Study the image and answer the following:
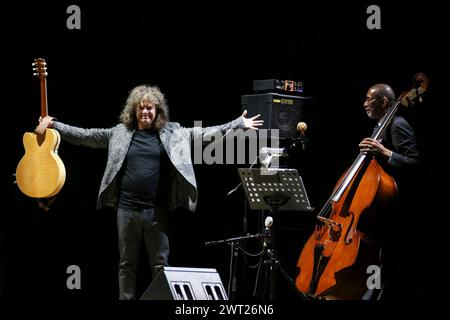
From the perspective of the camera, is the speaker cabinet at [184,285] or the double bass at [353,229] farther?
the double bass at [353,229]

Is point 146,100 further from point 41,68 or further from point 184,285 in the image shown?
point 184,285

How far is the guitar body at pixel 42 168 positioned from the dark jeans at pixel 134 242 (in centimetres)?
50

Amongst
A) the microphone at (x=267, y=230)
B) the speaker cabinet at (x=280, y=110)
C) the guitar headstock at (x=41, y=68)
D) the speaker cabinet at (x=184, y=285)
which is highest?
the guitar headstock at (x=41, y=68)

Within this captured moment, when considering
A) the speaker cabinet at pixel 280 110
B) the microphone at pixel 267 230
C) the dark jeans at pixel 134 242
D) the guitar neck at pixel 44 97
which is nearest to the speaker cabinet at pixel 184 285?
the microphone at pixel 267 230

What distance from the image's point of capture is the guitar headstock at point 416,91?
4.77 meters

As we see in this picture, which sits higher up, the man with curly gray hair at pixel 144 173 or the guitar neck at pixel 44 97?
the guitar neck at pixel 44 97

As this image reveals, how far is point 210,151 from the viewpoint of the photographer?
19.0ft

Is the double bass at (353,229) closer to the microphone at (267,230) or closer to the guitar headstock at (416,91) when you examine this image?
the guitar headstock at (416,91)

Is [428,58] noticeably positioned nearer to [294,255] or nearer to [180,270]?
[294,255]

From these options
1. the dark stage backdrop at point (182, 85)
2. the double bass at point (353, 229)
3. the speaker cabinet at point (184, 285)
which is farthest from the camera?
the dark stage backdrop at point (182, 85)

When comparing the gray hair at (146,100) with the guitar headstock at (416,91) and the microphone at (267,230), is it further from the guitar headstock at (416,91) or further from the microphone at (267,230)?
the guitar headstock at (416,91)

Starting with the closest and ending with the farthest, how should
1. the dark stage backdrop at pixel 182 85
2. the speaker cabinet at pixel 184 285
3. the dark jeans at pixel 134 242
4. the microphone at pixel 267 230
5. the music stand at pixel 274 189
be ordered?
the speaker cabinet at pixel 184 285 < the music stand at pixel 274 189 < the microphone at pixel 267 230 < the dark jeans at pixel 134 242 < the dark stage backdrop at pixel 182 85

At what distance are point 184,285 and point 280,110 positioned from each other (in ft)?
5.59

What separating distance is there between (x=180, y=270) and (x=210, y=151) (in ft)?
A: 5.53
